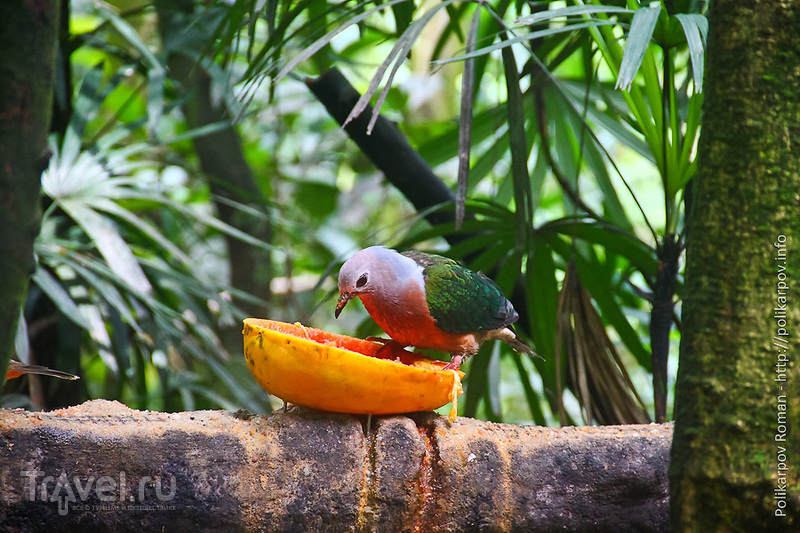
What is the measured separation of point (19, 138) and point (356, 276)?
3.22 feet

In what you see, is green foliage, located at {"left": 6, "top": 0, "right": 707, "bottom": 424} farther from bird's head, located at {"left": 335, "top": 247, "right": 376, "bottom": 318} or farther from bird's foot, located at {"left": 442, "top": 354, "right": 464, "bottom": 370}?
bird's foot, located at {"left": 442, "top": 354, "right": 464, "bottom": 370}

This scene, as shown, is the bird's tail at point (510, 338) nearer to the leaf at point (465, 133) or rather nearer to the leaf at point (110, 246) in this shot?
the leaf at point (465, 133)

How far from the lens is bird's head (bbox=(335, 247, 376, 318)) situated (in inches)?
74.7

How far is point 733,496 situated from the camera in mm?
1104

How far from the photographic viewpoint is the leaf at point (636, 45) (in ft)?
5.14

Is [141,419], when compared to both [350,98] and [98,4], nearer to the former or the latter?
[350,98]

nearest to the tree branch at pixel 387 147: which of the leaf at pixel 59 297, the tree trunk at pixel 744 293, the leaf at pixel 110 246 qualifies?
the leaf at pixel 110 246

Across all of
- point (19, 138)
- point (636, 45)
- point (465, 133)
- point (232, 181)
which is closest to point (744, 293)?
point (636, 45)

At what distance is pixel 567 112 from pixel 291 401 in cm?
199

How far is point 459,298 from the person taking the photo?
201 centimetres

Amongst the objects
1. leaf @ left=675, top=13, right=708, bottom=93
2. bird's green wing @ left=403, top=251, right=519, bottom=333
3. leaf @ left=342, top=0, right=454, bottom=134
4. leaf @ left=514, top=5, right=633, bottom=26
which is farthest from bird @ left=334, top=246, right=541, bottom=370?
leaf @ left=675, top=13, right=708, bottom=93

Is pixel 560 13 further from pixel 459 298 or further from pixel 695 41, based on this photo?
pixel 459 298

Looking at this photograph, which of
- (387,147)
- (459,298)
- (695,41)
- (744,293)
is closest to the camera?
(744,293)

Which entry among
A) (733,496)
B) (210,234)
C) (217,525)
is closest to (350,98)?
(217,525)
